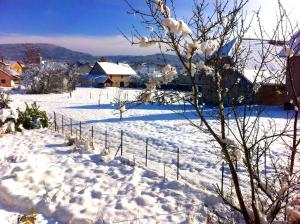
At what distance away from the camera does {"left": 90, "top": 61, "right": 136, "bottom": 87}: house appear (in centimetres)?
6988

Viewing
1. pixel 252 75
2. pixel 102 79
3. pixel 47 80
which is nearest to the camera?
pixel 252 75

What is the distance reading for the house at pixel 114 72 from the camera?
6988 centimetres

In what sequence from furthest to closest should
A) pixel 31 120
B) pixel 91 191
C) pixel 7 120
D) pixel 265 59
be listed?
pixel 31 120 < pixel 7 120 < pixel 91 191 < pixel 265 59

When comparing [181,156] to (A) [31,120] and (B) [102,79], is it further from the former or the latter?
(B) [102,79]

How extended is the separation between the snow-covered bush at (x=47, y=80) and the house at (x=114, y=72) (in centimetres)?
1821

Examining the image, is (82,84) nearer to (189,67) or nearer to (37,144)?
(37,144)

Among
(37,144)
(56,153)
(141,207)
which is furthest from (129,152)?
(141,207)

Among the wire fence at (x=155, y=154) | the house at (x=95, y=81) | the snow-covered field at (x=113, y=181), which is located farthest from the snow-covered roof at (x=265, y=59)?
the house at (x=95, y=81)

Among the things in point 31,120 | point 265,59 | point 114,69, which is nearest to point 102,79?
point 114,69

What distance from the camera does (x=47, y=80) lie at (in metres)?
48.0

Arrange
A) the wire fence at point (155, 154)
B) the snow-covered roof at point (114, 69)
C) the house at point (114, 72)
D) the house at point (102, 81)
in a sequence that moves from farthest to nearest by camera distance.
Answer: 1. the snow-covered roof at point (114, 69)
2. the house at point (114, 72)
3. the house at point (102, 81)
4. the wire fence at point (155, 154)

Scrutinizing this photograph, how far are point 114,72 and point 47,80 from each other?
23.8 m

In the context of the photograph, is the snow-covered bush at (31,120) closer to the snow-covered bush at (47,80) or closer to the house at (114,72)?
the snow-covered bush at (47,80)

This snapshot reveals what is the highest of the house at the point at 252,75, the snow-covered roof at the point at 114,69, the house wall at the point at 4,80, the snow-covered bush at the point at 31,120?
the snow-covered roof at the point at 114,69
